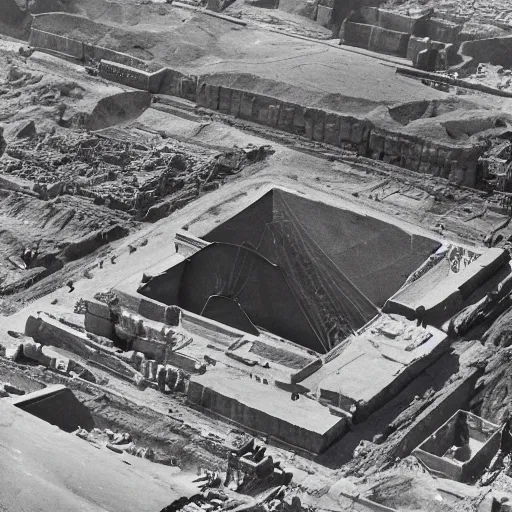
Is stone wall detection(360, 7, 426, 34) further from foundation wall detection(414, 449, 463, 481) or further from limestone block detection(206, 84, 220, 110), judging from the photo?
foundation wall detection(414, 449, 463, 481)

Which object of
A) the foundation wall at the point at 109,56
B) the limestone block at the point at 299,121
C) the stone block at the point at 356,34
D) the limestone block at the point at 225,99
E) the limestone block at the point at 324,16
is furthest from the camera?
the limestone block at the point at 324,16

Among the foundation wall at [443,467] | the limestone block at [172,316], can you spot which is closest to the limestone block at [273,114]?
the limestone block at [172,316]

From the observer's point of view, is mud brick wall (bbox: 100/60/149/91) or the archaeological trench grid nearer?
the archaeological trench grid

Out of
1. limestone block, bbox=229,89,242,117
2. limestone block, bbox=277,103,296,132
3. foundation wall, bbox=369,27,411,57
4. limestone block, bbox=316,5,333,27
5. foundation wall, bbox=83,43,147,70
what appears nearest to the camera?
limestone block, bbox=277,103,296,132

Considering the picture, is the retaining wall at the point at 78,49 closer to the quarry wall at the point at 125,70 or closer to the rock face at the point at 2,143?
the quarry wall at the point at 125,70

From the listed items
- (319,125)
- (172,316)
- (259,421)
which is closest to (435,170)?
(319,125)

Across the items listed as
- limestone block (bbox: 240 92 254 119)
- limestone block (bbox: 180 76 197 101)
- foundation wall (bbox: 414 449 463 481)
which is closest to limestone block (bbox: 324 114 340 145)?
limestone block (bbox: 240 92 254 119)

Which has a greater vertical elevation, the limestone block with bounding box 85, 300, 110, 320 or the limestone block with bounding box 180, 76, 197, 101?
the limestone block with bounding box 180, 76, 197, 101
